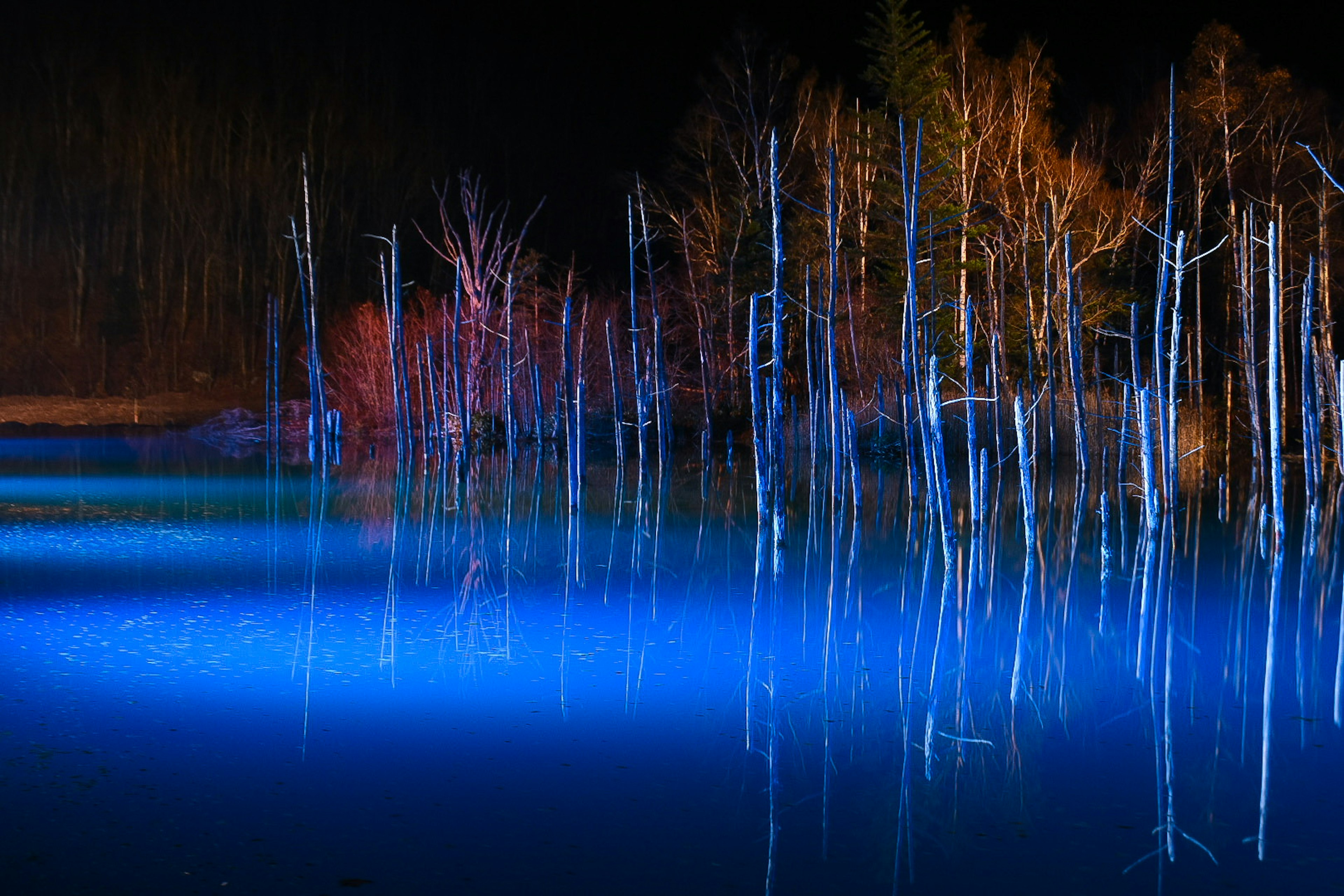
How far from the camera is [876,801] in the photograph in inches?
196

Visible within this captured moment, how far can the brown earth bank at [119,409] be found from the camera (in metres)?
44.6

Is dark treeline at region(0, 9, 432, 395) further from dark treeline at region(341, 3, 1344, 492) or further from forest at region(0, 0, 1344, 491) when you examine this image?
dark treeline at region(341, 3, 1344, 492)

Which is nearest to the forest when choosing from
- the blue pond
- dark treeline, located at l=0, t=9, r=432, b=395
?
the blue pond

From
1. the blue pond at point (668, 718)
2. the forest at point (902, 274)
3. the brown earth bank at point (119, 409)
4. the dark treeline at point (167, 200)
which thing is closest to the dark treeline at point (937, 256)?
the forest at point (902, 274)

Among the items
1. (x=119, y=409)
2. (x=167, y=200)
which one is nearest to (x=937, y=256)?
(x=119, y=409)

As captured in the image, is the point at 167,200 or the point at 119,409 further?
the point at 167,200

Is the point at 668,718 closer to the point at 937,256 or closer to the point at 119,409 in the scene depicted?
the point at 937,256

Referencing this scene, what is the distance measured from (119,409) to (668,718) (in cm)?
4425

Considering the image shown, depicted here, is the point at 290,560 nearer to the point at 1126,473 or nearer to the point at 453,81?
the point at 1126,473

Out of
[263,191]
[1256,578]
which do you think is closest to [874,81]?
[1256,578]

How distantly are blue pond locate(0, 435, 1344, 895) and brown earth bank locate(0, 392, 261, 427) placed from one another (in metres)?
34.6

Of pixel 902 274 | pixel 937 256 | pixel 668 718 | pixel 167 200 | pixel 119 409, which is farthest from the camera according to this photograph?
pixel 167 200

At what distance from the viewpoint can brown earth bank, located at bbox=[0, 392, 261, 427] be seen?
44.6 metres

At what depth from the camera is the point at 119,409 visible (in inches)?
1821
